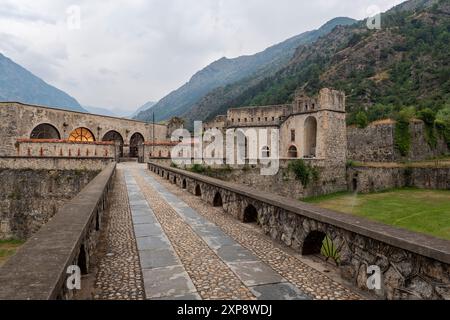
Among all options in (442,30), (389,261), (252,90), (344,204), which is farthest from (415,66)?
(389,261)

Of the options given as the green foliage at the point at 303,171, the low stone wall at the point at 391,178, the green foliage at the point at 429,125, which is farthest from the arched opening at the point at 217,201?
the green foliage at the point at 429,125

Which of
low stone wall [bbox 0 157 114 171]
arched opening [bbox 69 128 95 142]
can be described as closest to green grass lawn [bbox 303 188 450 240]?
low stone wall [bbox 0 157 114 171]

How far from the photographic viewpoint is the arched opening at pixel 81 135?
114ft

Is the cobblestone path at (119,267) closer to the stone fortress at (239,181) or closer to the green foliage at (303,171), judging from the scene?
the stone fortress at (239,181)

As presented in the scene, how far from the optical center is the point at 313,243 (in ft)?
18.6

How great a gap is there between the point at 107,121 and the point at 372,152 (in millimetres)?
30354

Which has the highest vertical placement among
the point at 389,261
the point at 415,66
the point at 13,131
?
the point at 415,66

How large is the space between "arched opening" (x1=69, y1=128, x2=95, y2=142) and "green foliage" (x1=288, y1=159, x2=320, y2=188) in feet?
69.7

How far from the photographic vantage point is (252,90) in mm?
105500

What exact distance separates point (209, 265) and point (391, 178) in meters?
31.9

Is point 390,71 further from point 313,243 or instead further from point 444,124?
point 313,243

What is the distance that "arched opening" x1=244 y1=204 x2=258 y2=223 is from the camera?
27.7ft
